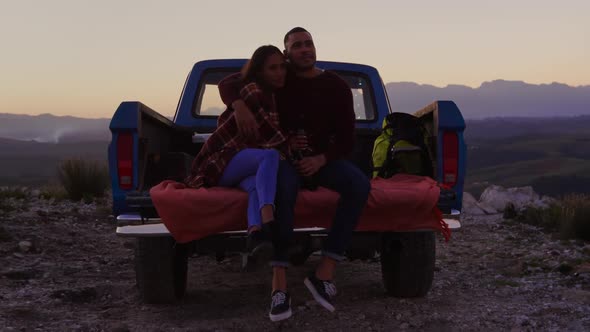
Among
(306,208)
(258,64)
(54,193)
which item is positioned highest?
(258,64)

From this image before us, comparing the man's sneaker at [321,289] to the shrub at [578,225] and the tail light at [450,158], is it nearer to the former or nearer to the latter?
the tail light at [450,158]

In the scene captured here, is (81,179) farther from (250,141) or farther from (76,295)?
(250,141)

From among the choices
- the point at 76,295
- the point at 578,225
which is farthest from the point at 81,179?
the point at 578,225

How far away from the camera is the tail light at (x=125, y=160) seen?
4055 millimetres

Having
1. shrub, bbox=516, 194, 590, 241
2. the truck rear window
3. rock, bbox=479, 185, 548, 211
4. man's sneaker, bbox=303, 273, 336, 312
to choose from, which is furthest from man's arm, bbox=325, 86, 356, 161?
rock, bbox=479, 185, 548, 211

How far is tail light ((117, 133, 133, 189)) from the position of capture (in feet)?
13.3

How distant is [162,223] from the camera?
4000 mm

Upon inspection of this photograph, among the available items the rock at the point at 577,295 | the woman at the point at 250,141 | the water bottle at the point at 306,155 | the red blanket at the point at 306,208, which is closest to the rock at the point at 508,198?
the rock at the point at 577,295

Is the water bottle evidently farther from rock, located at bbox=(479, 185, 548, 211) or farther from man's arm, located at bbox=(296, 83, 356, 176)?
rock, located at bbox=(479, 185, 548, 211)

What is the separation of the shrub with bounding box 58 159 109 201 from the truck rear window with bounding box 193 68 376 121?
311 inches

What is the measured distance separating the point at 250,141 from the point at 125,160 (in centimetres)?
78

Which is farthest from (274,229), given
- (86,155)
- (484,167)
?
(484,167)

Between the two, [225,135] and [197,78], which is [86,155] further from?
[225,135]

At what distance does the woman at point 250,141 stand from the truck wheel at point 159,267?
57 centimetres
